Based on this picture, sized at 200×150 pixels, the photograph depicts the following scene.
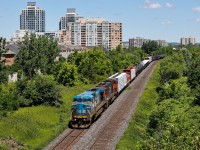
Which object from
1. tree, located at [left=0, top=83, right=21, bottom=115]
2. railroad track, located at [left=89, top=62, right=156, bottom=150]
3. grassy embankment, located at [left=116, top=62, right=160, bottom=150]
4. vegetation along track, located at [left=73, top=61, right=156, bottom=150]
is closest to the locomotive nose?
vegetation along track, located at [left=73, top=61, right=156, bottom=150]

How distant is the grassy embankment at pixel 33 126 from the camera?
30.8 m

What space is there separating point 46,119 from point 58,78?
88.8 feet

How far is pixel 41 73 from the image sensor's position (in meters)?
66.1

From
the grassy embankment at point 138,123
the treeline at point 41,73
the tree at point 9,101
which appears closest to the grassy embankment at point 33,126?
the tree at point 9,101

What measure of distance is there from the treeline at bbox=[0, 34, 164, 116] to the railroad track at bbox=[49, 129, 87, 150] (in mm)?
7769

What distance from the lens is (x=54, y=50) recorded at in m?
74.8

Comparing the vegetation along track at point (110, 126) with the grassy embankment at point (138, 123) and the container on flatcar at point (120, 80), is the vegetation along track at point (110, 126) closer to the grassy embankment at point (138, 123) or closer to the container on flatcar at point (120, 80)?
the grassy embankment at point (138, 123)

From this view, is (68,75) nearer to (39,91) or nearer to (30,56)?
(30,56)

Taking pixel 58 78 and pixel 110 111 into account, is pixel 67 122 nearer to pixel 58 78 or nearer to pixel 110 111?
pixel 110 111

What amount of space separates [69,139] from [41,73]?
116 ft

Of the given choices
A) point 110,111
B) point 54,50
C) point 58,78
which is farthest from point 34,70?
point 110,111

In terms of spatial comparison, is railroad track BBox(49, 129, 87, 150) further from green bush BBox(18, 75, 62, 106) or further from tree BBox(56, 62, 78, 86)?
tree BBox(56, 62, 78, 86)

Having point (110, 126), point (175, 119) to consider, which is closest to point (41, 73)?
point (110, 126)

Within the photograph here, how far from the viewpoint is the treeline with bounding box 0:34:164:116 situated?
43844 millimetres
